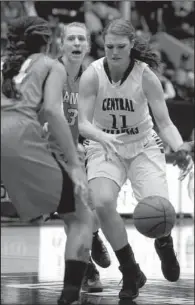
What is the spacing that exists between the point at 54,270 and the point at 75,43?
10.3ft

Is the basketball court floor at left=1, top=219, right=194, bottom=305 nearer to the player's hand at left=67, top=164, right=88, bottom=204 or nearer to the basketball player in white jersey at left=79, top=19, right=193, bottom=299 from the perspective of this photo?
the basketball player in white jersey at left=79, top=19, right=193, bottom=299

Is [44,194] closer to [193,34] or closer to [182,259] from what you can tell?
[182,259]

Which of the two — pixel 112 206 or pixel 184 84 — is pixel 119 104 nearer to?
pixel 112 206

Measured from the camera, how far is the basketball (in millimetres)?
7047

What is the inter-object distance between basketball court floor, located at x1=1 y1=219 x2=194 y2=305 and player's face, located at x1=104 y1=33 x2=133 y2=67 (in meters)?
1.93

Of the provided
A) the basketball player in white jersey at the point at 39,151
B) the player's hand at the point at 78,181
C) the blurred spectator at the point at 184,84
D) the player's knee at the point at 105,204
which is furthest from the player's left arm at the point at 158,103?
the blurred spectator at the point at 184,84

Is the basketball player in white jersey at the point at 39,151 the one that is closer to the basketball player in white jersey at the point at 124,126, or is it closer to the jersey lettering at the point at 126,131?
the basketball player in white jersey at the point at 124,126

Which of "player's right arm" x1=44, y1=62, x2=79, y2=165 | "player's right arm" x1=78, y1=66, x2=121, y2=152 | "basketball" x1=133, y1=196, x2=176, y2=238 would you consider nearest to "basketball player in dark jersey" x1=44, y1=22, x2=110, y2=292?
"player's right arm" x1=78, y1=66, x2=121, y2=152

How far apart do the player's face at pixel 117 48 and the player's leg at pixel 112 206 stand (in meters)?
0.79

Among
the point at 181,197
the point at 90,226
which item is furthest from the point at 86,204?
the point at 181,197

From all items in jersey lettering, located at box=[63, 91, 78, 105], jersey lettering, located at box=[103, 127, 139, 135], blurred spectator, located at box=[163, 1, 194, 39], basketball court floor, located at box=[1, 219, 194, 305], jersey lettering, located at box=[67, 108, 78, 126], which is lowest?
basketball court floor, located at box=[1, 219, 194, 305]

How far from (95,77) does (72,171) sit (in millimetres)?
2094

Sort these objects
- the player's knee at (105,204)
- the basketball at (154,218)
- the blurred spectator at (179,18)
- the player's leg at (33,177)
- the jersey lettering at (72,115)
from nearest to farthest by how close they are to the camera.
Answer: the player's leg at (33,177)
the basketball at (154,218)
the player's knee at (105,204)
the jersey lettering at (72,115)
the blurred spectator at (179,18)

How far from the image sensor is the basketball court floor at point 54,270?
793 centimetres
